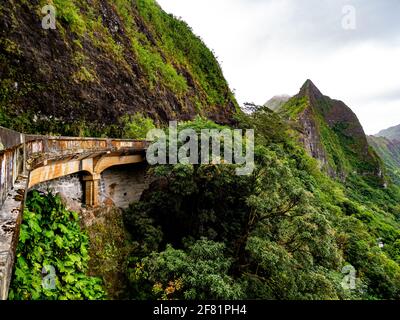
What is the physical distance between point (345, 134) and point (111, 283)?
10386 cm

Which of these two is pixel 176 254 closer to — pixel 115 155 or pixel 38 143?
pixel 115 155

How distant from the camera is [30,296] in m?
5.34

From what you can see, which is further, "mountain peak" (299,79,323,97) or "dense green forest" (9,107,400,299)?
"mountain peak" (299,79,323,97)

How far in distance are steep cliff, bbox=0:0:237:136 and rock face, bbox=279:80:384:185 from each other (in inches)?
1461

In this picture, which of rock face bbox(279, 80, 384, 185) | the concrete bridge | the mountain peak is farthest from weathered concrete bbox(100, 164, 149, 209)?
the mountain peak

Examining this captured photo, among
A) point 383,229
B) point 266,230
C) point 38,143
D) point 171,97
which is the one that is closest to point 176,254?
point 266,230

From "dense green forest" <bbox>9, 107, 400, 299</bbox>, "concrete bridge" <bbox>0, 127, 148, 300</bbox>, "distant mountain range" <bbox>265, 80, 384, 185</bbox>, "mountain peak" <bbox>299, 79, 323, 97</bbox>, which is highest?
"mountain peak" <bbox>299, 79, 323, 97</bbox>

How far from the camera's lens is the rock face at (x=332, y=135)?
67.4 metres

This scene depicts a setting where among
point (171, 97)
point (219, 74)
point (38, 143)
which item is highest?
point (219, 74)

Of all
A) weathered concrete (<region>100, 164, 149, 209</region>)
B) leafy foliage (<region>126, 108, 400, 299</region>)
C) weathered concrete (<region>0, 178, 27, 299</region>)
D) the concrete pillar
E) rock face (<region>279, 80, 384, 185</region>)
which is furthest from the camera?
rock face (<region>279, 80, 384, 185</region>)

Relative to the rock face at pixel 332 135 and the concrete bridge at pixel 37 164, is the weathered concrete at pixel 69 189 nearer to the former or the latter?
the concrete bridge at pixel 37 164

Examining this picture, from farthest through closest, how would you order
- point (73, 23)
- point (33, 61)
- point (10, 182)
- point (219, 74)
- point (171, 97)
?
point (219, 74), point (171, 97), point (73, 23), point (33, 61), point (10, 182)

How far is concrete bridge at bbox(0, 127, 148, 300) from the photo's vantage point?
227cm

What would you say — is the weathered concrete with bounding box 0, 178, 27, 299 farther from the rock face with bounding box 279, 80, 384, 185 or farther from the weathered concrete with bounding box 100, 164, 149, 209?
the rock face with bounding box 279, 80, 384, 185
